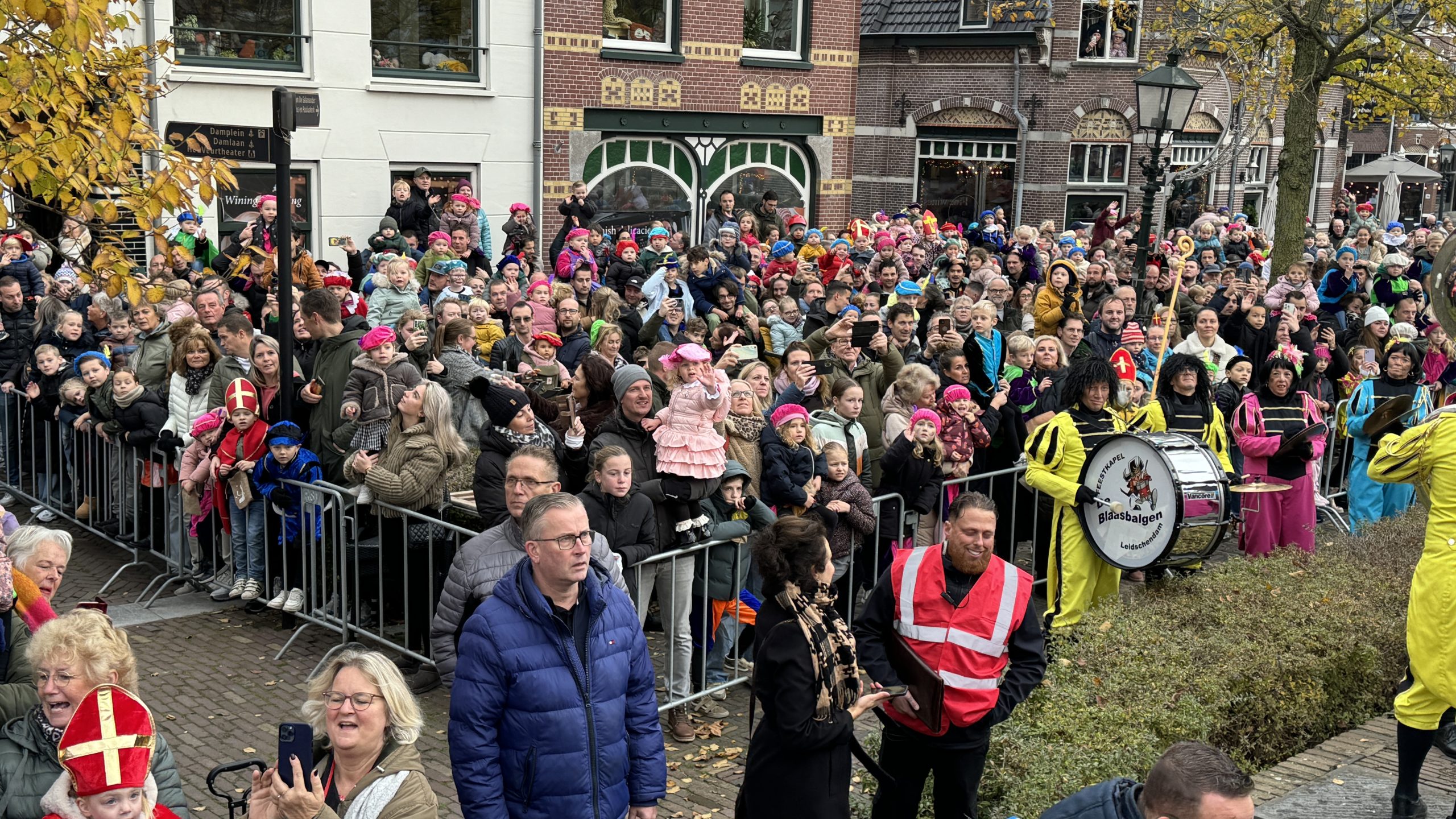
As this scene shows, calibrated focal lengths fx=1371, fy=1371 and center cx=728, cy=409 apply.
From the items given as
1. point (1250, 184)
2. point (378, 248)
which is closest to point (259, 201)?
point (378, 248)

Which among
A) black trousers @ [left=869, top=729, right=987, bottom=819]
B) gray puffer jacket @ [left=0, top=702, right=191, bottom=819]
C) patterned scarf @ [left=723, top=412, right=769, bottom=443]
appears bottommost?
black trousers @ [left=869, top=729, right=987, bottom=819]

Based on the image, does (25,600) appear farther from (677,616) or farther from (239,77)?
(239,77)

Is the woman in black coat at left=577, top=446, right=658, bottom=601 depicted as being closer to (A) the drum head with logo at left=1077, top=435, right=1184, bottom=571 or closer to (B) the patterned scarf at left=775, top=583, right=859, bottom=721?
(B) the patterned scarf at left=775, top=583, right=859, bottom=721

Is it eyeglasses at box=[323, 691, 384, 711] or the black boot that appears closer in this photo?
eyeglasses at box=[323, 691, 384, 711]

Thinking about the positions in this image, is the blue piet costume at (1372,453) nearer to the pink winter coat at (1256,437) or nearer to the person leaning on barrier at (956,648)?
the pink winter coat at (1256,437)

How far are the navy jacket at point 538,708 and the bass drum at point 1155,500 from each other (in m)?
4.05

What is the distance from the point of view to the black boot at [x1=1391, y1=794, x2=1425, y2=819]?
19.3 feet

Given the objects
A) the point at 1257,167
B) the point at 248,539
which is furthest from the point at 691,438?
the point at 1257,167

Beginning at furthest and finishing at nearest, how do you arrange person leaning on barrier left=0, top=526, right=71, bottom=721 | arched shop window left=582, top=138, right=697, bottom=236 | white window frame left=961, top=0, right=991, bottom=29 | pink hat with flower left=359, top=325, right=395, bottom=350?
white window frame left=961, top=0, right=991, bottom=29, arched shop window left=582, top=138, right=697, bottom=236, pink hat with flower left=359, top=325, right=395, bottom=350, person leaning on barrier left=0, top=526, right=71, bottom=721

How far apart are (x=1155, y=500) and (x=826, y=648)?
353 cm

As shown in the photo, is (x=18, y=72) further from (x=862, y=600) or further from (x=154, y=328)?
(x=862, y=600)

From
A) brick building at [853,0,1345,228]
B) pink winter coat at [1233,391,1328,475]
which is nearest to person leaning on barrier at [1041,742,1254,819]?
pink winter coat at [1233,391,1328,475]

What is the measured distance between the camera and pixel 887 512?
8.65 meters

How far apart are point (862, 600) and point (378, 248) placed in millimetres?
8323
